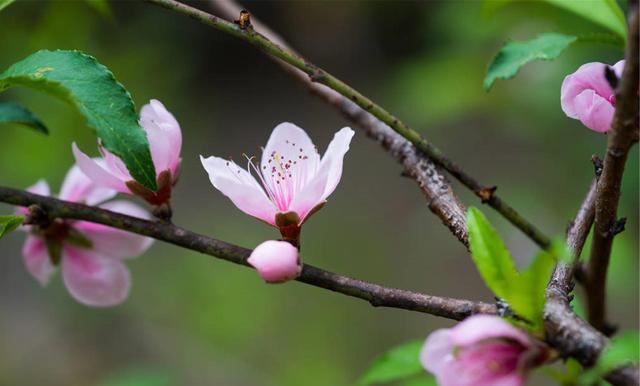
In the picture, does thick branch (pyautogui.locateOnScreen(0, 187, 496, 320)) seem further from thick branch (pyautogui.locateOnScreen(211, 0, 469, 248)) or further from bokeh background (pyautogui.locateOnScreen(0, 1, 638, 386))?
bokeh background (pyautogui.locateOnScreen(0, 1, 638, 386))

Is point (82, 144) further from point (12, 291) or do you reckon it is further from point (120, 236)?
point (12, 291)

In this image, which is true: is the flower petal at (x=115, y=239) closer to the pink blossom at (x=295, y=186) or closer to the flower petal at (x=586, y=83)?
the pink blossom at (x=295, y=186)

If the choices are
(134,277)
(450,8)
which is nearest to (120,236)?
(450,8)

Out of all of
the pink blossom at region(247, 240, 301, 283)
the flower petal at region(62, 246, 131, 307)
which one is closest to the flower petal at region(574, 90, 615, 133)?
the pink blossom at region(247, 240, 301, 283)

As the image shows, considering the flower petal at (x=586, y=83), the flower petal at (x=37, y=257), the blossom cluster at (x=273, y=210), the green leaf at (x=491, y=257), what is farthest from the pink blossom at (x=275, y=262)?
the flower petal at (x=37, y=257)

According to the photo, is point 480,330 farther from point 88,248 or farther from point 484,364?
point 88,248
